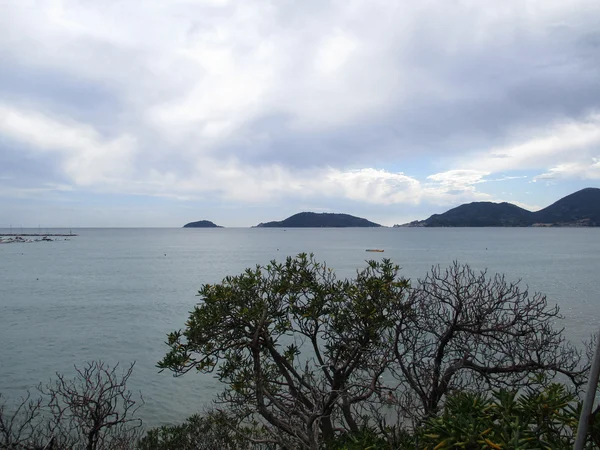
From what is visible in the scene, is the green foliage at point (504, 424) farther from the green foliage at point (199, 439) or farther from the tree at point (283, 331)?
the green foliage at point (199, 439)

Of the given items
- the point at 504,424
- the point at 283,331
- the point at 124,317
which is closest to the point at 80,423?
the point at 283,331

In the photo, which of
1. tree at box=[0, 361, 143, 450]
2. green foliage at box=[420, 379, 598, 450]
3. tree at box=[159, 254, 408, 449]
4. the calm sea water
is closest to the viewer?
green foliage at box=[420, 379, 598, 450]

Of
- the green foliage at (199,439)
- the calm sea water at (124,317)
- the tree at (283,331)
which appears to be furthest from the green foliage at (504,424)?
the calm sea water at (124,317)

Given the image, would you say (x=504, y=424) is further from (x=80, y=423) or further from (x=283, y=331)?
(x=80, y=423)

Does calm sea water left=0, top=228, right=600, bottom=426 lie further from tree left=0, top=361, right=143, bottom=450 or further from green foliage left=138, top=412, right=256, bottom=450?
green foliage left=138, top=412, right=256, bottom=450

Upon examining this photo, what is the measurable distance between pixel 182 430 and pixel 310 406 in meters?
4.38

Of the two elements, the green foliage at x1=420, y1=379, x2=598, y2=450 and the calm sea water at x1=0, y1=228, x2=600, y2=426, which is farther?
the calm sea water at x1=0, y1=228, x2=600, y2=426

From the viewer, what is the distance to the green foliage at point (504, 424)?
4.57 metres

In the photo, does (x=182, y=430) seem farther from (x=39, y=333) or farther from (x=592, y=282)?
(x=592, y=282)

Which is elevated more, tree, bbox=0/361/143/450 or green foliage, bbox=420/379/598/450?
green foliage, bbox=420/379/598/450

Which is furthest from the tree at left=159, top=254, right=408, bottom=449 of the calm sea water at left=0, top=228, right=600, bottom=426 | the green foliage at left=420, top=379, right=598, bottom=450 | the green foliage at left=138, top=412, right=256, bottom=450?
the calm sea water at left=0, top=228, right=600, bottom=426

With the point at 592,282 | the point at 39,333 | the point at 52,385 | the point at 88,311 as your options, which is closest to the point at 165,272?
the point at 88,311

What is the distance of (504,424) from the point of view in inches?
194

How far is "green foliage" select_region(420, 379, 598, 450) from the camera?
457 cm
